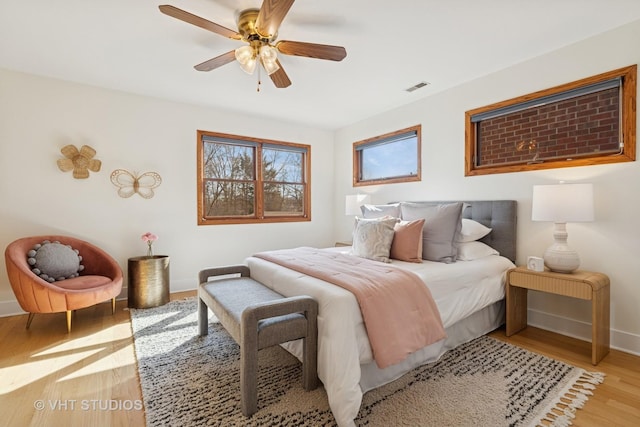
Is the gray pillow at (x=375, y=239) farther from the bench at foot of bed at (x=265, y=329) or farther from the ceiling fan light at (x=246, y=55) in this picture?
the ceiling fan light at (x=246, y=55)

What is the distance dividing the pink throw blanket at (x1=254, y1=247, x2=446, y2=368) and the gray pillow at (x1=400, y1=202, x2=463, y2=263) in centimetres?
69

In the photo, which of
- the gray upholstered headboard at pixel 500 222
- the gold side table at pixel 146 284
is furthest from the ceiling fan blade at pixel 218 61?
the gray upholstered headboard at pixel 500 222

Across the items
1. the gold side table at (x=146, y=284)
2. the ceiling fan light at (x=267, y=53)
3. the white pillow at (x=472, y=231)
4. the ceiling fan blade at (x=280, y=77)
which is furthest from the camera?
the gold side table at (x=146, y=284)

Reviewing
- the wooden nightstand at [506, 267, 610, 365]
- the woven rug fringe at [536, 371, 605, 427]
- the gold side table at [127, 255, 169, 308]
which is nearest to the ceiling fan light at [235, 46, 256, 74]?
the gold side table at [127, 255, 169, 308]

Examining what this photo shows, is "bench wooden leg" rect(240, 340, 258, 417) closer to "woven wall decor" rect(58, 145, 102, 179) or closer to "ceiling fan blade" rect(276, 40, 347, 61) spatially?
"ceiling fan blade" rect(276, 40, 347, 61)

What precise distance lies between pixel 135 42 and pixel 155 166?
1688mm

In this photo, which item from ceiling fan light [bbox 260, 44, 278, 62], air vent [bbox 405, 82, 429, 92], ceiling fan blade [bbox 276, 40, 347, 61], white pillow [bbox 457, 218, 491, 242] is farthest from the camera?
air vent [bbox 405, 82, 429, 92]

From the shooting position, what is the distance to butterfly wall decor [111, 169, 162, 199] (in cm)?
366

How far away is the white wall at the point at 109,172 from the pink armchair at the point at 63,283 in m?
0.32

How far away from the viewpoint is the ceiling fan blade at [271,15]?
5.58ft

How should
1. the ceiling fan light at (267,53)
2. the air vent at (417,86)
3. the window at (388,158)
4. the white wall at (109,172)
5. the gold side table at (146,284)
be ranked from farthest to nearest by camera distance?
the window at (388,158)
the air vent at (417,86)
the gold side table at (146,284)
the white wall at (109,172)
the ceiling fan light at (267,53)

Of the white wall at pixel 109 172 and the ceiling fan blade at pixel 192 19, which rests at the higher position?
the ceiling fan blade at pixel 192 19

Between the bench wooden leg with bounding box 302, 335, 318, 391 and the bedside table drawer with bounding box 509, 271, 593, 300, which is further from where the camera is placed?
the bedside table drawer with bounding box 509, 271, 593, 300

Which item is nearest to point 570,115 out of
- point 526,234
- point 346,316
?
point 526,234
